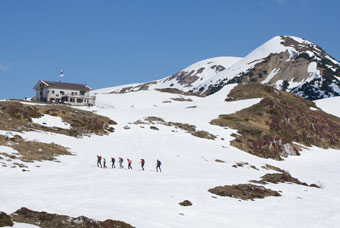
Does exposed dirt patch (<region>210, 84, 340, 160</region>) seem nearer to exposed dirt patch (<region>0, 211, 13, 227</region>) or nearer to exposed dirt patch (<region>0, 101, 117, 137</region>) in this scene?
exposed dirt patch (<region>0, 101, 117, 137</region>)

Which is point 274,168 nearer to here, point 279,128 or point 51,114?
point 279,128

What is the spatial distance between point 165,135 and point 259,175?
23757 millimetres

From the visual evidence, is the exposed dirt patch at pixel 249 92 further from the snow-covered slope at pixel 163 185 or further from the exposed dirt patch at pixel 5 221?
the exposed dirt patch at pixel 5 221

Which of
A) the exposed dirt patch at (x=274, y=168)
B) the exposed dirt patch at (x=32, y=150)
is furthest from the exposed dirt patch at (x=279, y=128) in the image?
the exposed dirt patch at (x=32, y=150)

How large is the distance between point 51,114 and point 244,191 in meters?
43.1

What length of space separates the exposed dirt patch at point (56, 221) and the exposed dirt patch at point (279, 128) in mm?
54389

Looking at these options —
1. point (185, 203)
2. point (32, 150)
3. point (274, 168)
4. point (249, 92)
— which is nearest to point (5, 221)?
point (185, 203)

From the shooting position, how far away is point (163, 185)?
3550 cm

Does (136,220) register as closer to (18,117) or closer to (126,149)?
(126,149)

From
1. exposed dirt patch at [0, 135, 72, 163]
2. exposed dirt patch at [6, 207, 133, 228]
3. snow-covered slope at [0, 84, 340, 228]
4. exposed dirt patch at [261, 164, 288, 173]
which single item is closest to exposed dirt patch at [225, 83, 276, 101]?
snow-covered slope at [0, 84, 340, 228]

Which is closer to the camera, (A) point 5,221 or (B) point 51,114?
(A) point 5,221

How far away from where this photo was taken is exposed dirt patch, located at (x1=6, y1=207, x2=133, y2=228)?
18.9 m

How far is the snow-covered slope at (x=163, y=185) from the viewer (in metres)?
24.7

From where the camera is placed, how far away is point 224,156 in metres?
60.6
